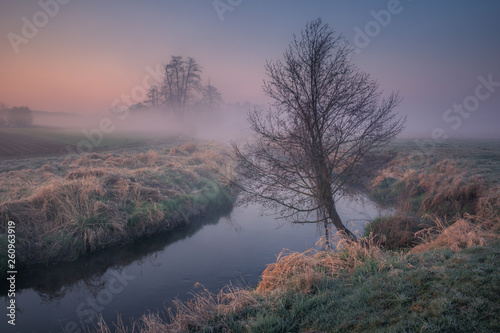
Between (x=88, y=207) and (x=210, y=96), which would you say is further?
(x=210, y=96)

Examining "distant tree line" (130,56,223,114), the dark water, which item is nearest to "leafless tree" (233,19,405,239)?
the dark water

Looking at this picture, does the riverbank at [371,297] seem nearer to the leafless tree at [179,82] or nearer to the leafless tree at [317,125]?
the leafless tree at [317,125]

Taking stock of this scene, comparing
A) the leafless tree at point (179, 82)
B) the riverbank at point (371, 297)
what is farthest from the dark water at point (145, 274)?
the leafless tree at point (179, 82)

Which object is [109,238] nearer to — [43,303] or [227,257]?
[43,303]

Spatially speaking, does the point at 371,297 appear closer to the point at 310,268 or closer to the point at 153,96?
the point at 310,268

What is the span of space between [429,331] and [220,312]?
9.57ft

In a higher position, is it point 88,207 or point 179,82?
point 179,82

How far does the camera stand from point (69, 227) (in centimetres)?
884

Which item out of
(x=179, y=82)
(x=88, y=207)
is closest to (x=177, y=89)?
(x=179, y=82)

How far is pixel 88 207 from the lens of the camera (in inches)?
376

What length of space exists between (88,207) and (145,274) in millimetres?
3789

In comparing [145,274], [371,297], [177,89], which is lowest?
[145,274]

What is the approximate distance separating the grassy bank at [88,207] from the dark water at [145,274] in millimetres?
589

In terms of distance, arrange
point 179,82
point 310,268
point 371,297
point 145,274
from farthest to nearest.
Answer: point 179,82, point 145,274, point 310,268, point 371,297
